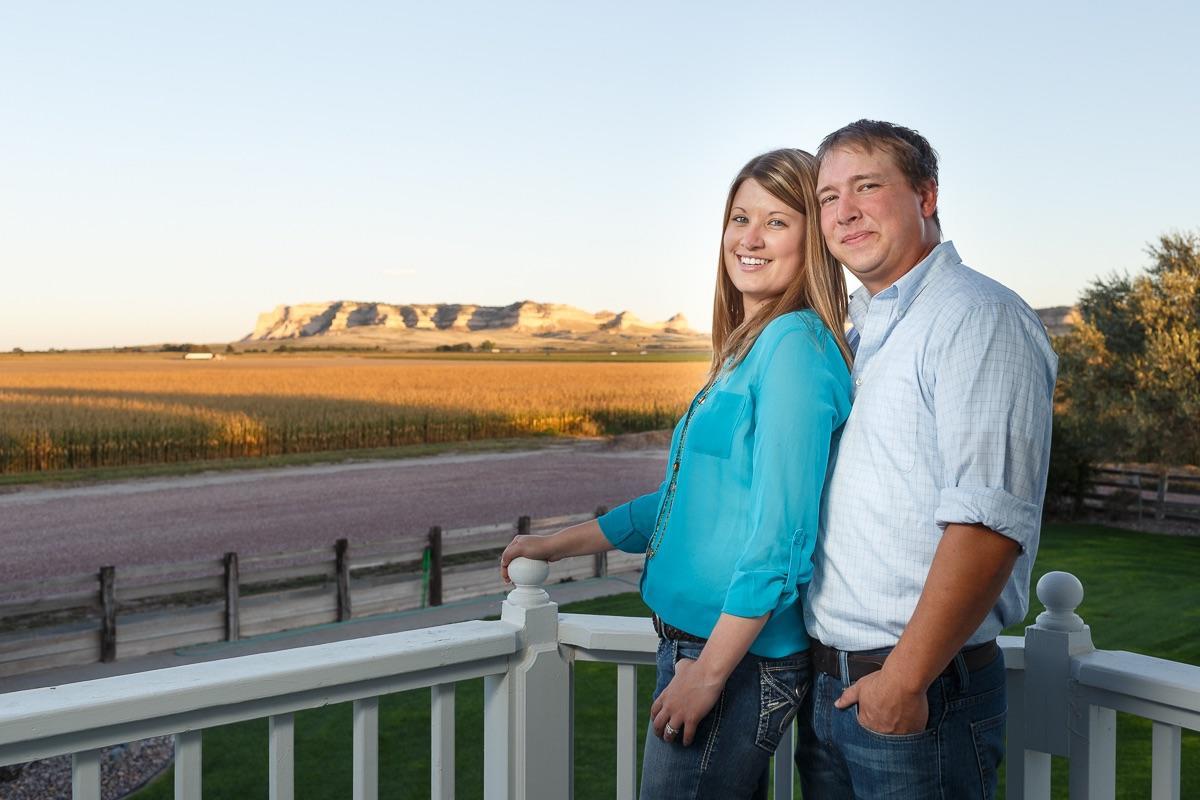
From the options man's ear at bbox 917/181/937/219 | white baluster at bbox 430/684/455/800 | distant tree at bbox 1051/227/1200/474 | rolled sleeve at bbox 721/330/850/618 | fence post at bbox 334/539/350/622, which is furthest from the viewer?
distant tree at bbox 1051/227/1200/474

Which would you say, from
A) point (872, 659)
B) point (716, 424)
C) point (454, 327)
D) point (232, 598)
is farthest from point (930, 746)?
point (454, 327)

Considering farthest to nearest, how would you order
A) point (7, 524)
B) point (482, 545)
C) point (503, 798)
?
point (7, 524), point (482, 545), point (503, 798)

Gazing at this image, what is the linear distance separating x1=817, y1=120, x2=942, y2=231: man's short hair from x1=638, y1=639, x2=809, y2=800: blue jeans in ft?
1.96

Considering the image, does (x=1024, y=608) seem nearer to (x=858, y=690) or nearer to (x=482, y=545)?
(x=858, y=690)

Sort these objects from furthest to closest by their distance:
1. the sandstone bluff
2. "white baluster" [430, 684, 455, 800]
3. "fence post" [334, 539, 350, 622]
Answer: the sandstone bluff, "fence post" [334, 539, 350, 622], "white baluster" [430, 684, 455, 800]

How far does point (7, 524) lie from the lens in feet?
39.0

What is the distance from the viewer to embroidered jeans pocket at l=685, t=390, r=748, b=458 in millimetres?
1240

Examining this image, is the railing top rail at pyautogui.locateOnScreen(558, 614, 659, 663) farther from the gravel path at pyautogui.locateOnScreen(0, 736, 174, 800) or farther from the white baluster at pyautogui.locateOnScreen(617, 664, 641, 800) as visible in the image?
the gravel path at pyautogui.locateOnScreen(0, 736, 174, 800)

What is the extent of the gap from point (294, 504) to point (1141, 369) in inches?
469

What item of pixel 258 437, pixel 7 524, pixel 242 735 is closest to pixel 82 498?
pixel 7 524

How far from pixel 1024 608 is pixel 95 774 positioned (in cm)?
110

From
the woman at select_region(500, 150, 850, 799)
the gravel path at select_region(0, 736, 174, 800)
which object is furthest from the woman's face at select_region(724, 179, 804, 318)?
the gravel path at select_region(0, 736, 174, 800)

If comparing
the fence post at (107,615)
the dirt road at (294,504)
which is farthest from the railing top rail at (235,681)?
the dirt road at (294,504)

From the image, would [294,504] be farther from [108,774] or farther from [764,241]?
[764,241]
